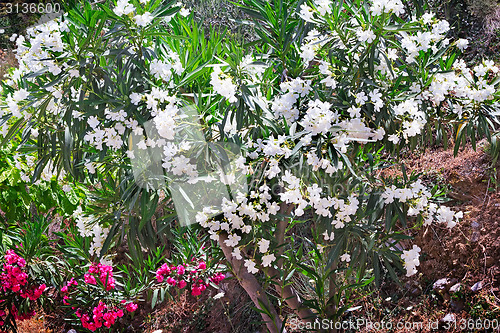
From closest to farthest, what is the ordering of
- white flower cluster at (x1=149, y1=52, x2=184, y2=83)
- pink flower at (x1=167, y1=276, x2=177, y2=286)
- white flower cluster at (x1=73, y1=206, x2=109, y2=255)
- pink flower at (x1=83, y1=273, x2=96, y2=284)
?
white flower cluster at (x1=149, y1=52, x2=184, y2=83), white flower cluster at (x1=73, y1=206, x2=109, y2=255), pink flower at (x1=167, y1=276, x2=177, y2=286), pink flower at (x1=83, y1=273, x2=96, y2=284)

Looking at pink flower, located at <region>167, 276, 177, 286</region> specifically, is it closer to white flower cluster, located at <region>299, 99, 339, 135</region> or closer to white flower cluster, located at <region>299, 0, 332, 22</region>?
white flower cluster, located at <region>299, 99, 339, 135</region>

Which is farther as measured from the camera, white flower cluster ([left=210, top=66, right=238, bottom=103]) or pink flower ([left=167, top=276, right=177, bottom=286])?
pink flower ([left=167, top=276, right=177, bottom=286])

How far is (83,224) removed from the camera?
1999mm

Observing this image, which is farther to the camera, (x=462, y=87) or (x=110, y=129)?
(x=462, y=87)

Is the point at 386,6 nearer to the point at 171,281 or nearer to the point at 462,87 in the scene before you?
the point at 462,87

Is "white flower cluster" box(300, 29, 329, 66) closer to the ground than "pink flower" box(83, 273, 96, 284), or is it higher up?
higher up

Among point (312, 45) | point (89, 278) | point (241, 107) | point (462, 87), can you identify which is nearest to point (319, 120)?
point (241, 107)

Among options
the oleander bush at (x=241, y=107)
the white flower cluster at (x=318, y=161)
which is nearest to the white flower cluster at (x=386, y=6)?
the oleander bush at (x=241, y=107)

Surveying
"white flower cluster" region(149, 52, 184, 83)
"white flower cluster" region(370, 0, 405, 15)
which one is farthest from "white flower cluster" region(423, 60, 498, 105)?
"white flower cluster" region(149, 52, 184, 83)

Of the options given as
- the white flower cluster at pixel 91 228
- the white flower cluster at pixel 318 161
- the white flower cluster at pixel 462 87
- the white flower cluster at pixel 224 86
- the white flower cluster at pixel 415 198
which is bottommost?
the white flower cluster at pixel 91 228

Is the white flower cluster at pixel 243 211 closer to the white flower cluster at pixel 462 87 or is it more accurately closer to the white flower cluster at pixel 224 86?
the white flower cluster at pixel 224 86

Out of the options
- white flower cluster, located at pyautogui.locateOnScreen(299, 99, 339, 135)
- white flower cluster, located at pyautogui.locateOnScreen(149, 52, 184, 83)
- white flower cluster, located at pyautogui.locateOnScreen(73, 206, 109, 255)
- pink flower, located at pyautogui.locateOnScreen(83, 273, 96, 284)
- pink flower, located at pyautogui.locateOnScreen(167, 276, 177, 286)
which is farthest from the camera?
pink flower, located at pyautogui.locateOnScreen(83, 273, 96, 284)

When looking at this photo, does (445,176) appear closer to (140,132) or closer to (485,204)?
(485,204)

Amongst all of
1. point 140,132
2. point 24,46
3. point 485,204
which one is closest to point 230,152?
point 140,132
